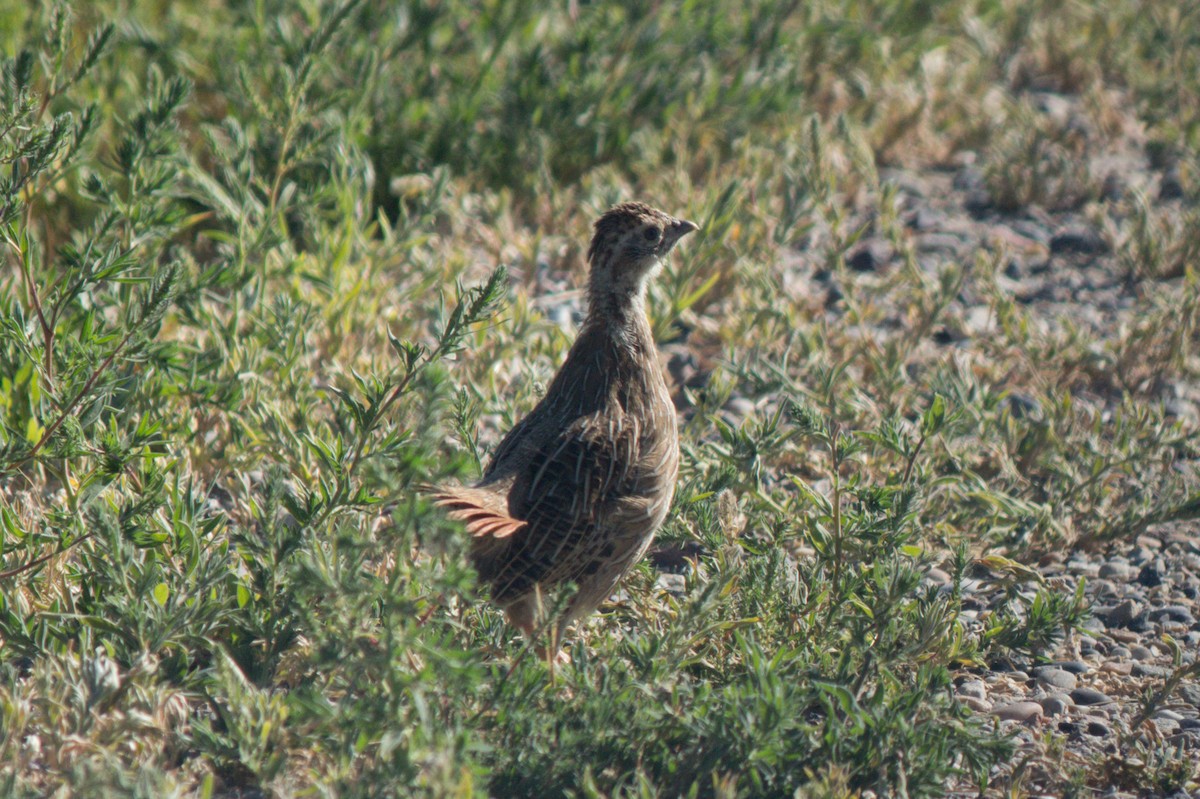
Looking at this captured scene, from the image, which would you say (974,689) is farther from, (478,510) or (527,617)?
(478,510)

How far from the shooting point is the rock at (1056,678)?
4.21 meters

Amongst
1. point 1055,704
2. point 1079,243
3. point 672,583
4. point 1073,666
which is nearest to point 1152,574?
point 1073,666

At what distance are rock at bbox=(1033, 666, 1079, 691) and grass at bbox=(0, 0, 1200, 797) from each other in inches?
4.3

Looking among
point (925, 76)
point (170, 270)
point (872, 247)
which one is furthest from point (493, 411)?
point (925, 76)

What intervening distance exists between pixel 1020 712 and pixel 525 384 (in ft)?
6.99

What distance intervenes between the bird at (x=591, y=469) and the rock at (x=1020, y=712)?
116 centimetres

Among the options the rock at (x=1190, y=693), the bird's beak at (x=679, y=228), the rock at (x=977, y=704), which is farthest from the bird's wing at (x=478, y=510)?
the rock at (x=1190, y=693)

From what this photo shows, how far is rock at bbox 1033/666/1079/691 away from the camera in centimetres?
421

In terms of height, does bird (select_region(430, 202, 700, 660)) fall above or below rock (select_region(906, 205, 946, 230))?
above

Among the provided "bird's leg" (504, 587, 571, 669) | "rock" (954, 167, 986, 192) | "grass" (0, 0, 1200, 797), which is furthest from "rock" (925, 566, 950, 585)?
"rock" (954, 167, 986, 192)

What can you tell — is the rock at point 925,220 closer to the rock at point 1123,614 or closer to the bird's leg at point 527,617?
the rock at point 1123,614

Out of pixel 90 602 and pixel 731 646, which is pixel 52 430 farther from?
pixel 731 646

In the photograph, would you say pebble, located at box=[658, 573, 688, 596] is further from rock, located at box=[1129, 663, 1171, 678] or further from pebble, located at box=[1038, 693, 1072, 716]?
rock, located at box=[1129, 663, 1171, 678]

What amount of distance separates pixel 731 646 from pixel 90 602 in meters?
1.85
